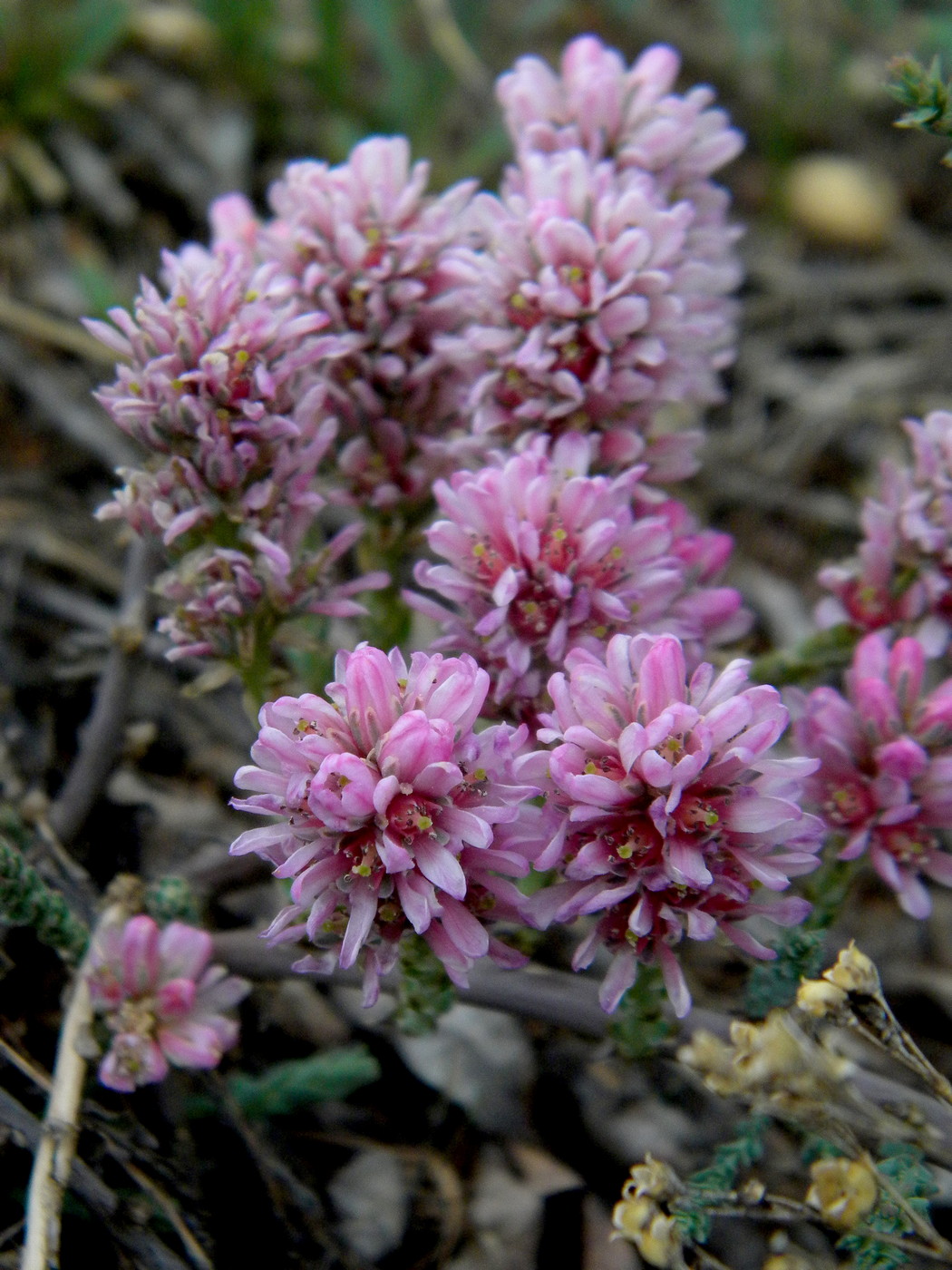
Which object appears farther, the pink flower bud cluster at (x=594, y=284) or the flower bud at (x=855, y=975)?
the pink flower bud cluster at (x=594, y=284)

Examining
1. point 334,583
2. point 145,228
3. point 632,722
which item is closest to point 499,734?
point 632,722

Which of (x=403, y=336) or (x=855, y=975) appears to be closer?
(x=855, y=975)

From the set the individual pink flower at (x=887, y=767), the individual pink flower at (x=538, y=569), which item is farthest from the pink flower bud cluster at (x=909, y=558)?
the individual pink flower at (x=538, y=569)

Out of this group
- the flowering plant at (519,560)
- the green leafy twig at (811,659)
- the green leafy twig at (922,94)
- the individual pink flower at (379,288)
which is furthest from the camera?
the green leafy twig at (811,659)

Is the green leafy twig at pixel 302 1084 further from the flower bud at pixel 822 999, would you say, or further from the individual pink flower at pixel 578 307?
the individual pink flower at pixel 578 307

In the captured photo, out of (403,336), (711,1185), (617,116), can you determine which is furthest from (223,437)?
(711,1185)

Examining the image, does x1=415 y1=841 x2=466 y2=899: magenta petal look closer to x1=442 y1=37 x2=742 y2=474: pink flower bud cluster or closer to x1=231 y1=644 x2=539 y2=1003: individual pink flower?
x1=231 y1=644 x2=539 y2=1003: individual pink flower

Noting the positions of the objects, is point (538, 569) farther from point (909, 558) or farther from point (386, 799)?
point (909, 558)
